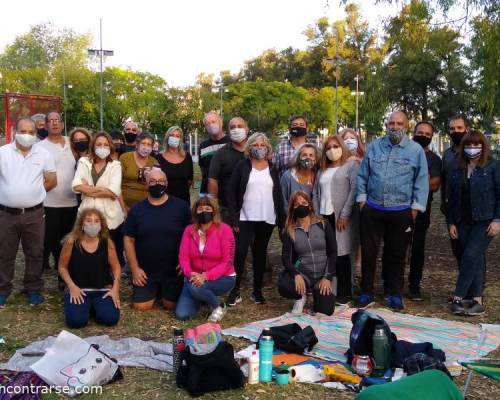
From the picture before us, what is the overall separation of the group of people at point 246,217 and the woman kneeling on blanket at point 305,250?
1 cm

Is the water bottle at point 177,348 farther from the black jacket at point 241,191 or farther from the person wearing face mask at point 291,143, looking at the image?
the person wearing face mask at point 291,143

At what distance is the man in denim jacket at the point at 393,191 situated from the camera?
6090mm

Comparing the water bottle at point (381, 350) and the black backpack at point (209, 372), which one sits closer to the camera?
the black backpack at point (209, 372)

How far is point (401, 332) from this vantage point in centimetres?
549

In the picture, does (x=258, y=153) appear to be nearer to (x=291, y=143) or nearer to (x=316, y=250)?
(x=291, y=143)

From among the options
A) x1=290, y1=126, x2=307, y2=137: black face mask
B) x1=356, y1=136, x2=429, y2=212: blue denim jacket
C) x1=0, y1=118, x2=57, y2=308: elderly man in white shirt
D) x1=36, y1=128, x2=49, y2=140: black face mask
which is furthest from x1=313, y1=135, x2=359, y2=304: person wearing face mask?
x1=36, y1=128, x2=49, y2=140: black face mask

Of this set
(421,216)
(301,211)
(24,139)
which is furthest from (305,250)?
(24,139)

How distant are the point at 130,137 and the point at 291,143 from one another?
2300 mm

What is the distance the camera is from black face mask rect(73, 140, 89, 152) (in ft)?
23.0

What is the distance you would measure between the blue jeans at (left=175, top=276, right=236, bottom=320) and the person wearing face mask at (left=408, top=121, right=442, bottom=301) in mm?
2107

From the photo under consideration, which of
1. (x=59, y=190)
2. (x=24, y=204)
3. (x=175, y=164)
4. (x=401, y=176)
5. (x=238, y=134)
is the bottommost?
(x=24, y=204)

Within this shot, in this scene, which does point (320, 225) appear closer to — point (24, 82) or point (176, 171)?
point (176, 171)

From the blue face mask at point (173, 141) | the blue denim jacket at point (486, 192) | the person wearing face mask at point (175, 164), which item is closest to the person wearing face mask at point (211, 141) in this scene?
the person wearing face mask at point (175, 164)

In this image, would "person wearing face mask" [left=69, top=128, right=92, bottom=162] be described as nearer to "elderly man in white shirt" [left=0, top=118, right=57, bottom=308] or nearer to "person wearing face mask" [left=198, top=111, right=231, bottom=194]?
"elderly man in white shirt" [left=0, top=118, right=57, bottom=308]
